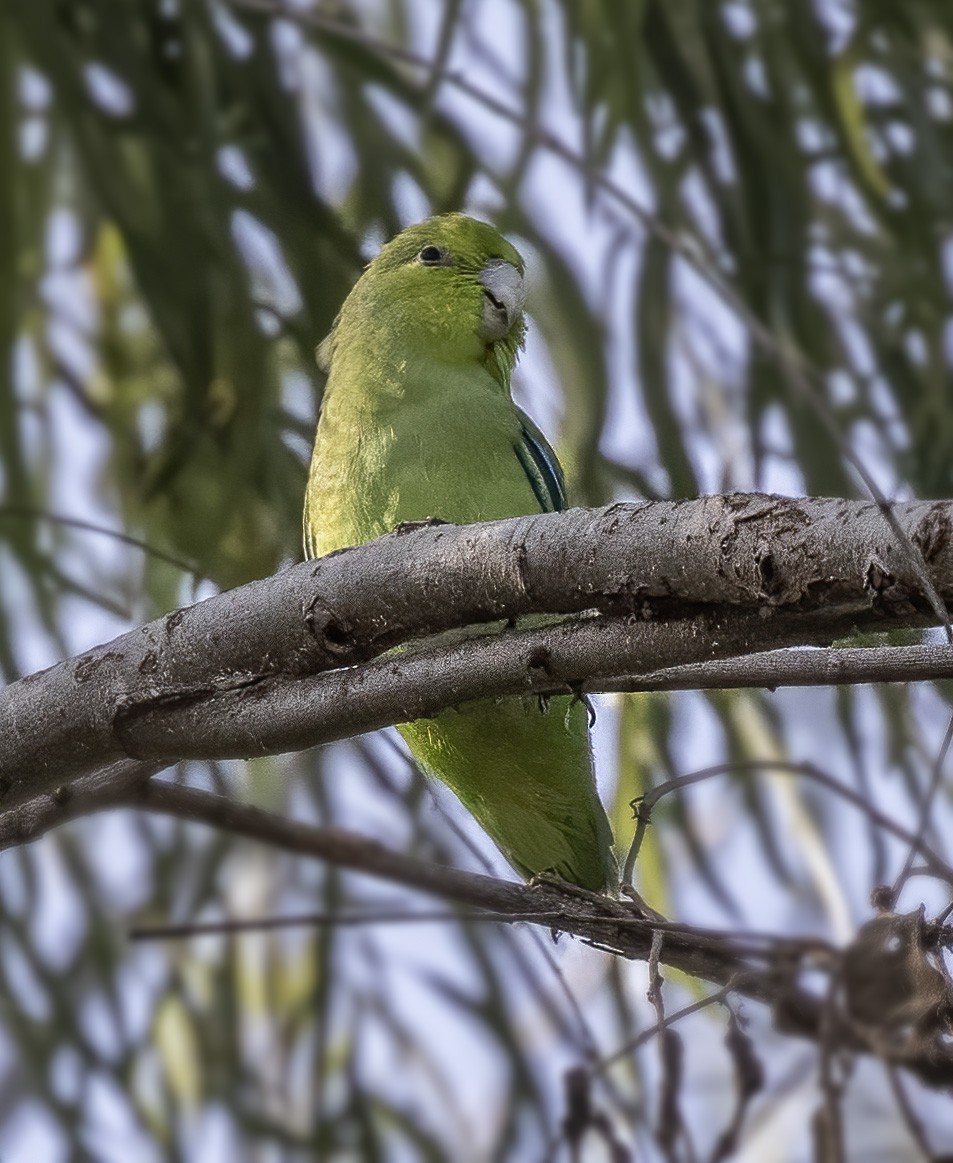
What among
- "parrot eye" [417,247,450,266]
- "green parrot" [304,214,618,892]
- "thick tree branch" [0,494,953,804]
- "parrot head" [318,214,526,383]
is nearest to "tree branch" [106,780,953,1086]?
"thick tree branch" [0,494,953,804]

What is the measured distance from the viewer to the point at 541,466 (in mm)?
2391

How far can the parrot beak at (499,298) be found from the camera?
2.60m

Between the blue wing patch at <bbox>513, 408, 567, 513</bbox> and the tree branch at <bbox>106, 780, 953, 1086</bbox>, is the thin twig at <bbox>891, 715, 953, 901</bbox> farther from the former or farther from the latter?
the blue wing patch at <bbox>513, 408, 567, 513</bbox>

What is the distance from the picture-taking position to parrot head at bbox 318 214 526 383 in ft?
8.43

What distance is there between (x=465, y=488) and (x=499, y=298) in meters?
0.56

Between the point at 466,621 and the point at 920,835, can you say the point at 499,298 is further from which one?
the point at 920,835

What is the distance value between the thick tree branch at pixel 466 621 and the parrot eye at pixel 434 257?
135 centimetres

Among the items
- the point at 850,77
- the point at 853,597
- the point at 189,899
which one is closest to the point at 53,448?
the point at 189,899

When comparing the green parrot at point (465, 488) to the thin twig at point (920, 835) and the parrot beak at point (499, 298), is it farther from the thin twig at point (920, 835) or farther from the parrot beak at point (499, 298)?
the thin twig at point (920, 835)

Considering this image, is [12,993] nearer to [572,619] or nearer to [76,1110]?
[76,1110]

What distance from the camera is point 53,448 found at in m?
2.67

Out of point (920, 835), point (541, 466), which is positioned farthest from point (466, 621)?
point (541, 466)

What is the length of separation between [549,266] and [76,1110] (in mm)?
1577

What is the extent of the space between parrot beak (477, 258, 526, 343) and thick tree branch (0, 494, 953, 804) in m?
1.19
